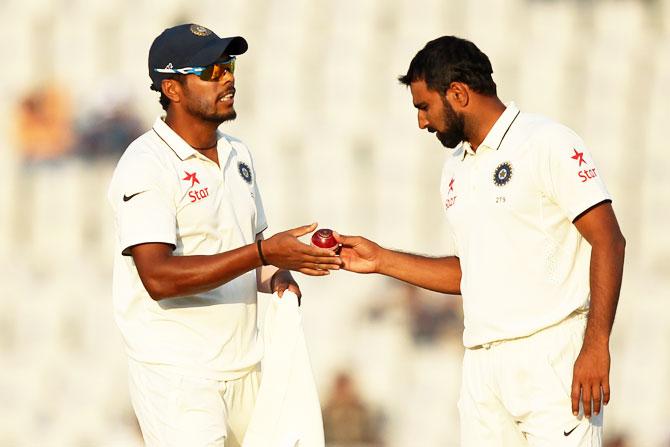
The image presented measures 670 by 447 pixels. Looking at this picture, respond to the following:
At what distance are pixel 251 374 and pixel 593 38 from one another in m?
6.13

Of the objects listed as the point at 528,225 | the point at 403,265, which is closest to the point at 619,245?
the point at 528,225

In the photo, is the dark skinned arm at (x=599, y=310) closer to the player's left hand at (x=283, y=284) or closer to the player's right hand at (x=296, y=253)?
the player's right hand at (x=296, y=253)

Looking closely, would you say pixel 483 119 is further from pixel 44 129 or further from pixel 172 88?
pixel 44 129

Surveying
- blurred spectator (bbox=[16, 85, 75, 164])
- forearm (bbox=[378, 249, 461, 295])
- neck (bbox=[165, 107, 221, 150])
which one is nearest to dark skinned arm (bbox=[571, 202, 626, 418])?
forearm (bbox=[378, 249, 461, 295])

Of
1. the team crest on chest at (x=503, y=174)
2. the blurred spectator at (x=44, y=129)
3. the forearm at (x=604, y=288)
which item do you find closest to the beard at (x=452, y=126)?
the team crest on chest at (x=503, y=174)

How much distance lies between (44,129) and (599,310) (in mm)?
5877

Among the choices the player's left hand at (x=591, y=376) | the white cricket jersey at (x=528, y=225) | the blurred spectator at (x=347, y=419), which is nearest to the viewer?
the player's left hand at (x=591, y=376)

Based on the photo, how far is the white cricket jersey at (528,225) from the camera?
3.76 metres

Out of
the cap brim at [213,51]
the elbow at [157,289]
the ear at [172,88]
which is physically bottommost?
the elbow at [157,289]

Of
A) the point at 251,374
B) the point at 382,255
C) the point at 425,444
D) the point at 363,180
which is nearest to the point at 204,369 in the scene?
the point at 251,374

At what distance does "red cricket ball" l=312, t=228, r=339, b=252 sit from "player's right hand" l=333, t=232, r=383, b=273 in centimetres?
31

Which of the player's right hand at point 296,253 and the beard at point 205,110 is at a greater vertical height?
the beard at point 205,110

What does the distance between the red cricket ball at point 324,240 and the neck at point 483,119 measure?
0.55 m

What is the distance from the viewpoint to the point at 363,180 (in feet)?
28.8
